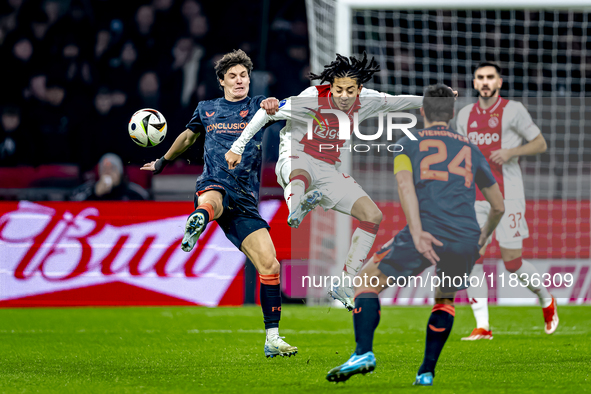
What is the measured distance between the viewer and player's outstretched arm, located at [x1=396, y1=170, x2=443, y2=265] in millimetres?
3801

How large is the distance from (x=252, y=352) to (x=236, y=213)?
1042 mm

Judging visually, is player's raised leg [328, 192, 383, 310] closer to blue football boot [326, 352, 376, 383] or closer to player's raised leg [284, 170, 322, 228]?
player's raised leg [284, 170, 322, 228]

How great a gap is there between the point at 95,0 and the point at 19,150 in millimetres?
2767

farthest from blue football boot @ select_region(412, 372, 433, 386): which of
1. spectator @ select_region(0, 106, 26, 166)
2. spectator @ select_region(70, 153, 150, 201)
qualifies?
spectator @ select_region(0, 106, 26, 166)

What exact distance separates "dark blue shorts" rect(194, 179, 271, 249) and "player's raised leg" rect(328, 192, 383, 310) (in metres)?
0.67

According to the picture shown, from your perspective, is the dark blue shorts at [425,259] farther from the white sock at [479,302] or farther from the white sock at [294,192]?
the white sock at [479,302]

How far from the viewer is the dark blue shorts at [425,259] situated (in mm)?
3818

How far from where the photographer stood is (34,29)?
39.0 feet

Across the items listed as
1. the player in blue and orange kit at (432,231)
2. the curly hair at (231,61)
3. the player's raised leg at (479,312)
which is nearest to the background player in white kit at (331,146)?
the curly hair at (231,61)

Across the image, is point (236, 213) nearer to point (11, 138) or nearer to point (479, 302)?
point (479, 302)

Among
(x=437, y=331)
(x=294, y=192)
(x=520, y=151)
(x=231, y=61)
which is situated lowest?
(x=437, y=331)

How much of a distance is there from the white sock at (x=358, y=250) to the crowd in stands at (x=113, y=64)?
20.7ft

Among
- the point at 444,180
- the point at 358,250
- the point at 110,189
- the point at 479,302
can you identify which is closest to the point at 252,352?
the point at 358,250

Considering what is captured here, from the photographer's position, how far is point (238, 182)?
5.51 m
